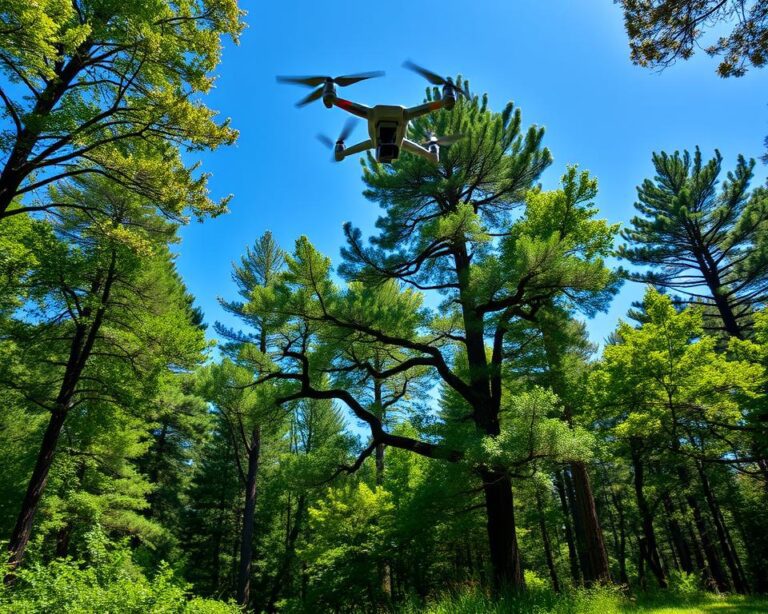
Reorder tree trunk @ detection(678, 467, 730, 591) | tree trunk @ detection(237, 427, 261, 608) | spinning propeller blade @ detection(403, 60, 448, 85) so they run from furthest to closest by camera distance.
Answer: tree trunk @ detection(678, 467, 730, 591) < tree trunk @ detection(237, 427, 261, 608) < spinning propeller blade @ detection(403, 60, 448, 85)

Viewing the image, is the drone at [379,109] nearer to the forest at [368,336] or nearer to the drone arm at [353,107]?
the drone arm at [353,107]

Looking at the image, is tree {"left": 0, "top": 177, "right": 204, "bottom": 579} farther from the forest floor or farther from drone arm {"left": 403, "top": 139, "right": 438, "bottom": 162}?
the forest floor

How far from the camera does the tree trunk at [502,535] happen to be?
7270 mm

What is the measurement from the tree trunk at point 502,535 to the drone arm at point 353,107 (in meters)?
5.92

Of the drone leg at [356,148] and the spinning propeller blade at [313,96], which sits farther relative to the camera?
the drone leg at [356,148]

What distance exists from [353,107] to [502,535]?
24.5ft

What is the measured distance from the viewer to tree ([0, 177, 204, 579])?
762cm

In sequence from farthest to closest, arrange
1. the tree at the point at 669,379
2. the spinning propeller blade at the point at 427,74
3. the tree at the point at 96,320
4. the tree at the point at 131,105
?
the tree at the point at 669,379 → the tree at the point at 96,320 → the tree at the point at 131,105 → the spinning propeller blade at the point at 427,74

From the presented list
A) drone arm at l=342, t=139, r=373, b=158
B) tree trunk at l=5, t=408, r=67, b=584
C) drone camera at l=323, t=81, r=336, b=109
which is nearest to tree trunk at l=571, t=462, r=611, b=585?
drone arm at l=342, t=139, r=373, b=158

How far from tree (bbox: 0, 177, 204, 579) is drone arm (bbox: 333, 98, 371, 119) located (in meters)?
4.95

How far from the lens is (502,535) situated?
25.2 ft

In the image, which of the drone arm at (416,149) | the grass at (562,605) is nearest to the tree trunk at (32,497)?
the grass at (562,605)

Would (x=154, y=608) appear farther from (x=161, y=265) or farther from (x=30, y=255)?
(x=161, y=265)

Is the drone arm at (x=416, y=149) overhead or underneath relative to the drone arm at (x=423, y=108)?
overhead
